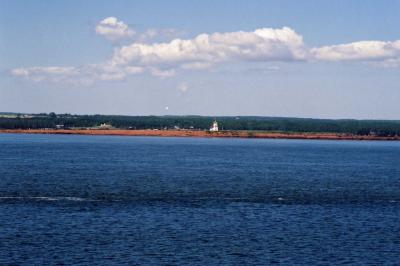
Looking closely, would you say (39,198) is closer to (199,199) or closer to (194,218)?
(199,199)

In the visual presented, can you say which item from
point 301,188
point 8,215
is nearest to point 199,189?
point 301,188

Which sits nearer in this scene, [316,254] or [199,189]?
[316,254]

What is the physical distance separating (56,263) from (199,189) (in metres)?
42.9

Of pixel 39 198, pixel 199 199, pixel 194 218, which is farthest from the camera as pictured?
pixel 199 199

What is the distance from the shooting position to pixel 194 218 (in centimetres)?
6097

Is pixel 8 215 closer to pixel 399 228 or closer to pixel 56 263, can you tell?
pixel 56 263

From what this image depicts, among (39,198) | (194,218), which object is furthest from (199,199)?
(39,198)

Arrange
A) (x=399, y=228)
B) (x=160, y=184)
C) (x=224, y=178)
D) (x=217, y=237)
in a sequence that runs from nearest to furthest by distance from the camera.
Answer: (x=217, y=237) → (x=399, y=228) → (x=160, y=184) → (x=224, y=178)

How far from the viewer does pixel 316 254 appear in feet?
156

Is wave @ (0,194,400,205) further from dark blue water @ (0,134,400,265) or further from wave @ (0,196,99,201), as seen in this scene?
dark blue water @ (0,134,400,265)

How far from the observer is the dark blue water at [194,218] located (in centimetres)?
4666

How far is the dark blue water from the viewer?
46.7 m

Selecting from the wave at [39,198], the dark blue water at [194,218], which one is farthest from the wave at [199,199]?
the dark blue water at [194,218]

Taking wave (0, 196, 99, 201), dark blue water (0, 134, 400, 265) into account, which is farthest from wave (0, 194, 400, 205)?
dark blue water (0, 134, 400, 265)
